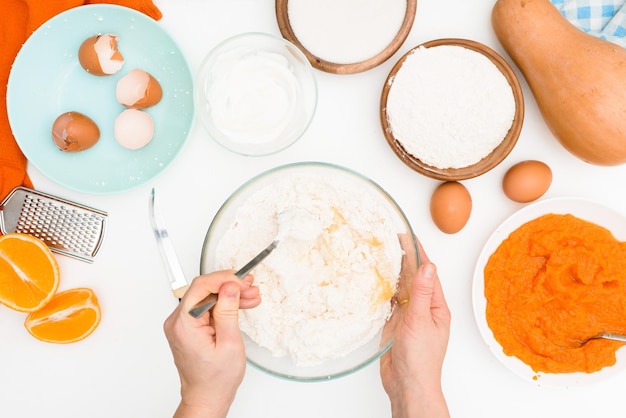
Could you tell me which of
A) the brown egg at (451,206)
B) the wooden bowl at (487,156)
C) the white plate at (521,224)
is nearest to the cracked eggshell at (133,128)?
the wooden bowl at (487,156)

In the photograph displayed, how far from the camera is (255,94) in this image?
43.4 inches

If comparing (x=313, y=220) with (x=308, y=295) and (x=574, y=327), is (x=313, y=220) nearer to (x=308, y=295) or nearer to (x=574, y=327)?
(x=308, y=295)

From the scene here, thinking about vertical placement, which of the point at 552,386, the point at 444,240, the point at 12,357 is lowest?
the point at 552,386

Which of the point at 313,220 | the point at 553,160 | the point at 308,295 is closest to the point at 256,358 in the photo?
the point at 308,295

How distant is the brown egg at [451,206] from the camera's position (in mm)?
1081

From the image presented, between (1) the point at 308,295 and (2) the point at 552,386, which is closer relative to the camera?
(1) the point at 308,295

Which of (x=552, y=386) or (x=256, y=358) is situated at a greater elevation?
(x=256, y=358)

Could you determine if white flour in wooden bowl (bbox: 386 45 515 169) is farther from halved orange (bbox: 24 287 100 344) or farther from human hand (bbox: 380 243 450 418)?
halved orange (bbox: 24 287 100 344)

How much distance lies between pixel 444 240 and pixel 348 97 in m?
0.37

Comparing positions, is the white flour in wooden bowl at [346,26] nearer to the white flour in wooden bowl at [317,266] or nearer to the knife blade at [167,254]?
the white flour in wooden bowl at [317,266]

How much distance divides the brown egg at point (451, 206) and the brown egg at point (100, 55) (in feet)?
2.37

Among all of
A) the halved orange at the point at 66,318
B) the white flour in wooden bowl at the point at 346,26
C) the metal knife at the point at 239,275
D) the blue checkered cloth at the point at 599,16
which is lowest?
the halved orange at the point at 66,318

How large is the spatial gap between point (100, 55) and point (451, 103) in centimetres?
71

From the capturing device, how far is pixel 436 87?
1.04m
